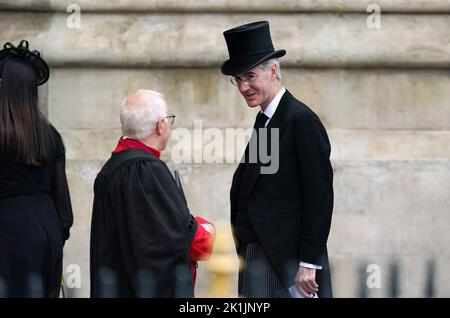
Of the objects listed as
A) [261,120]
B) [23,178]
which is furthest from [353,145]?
[23,178]

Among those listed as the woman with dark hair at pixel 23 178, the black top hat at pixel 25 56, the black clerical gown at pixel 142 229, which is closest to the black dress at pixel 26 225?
the woman with dark hair at pixel 23 178

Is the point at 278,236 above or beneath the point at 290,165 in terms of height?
beneath

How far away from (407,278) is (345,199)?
0.77 m

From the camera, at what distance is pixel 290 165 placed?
235 inches

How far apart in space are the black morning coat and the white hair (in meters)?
0.69

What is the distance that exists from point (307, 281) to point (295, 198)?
0.45 metres

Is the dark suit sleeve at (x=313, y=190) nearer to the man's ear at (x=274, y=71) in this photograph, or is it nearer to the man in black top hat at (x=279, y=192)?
the man in black top hat at (x=279, y=192)

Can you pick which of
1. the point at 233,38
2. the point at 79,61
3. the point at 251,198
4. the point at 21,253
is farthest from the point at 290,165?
the point at 79,61

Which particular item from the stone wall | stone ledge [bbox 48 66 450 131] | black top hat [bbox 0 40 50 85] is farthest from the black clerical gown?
stone ledge [bbox 48 66 450 131]

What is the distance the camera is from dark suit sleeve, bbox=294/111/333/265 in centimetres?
586

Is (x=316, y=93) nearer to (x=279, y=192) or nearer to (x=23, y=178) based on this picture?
(x=279, y=192)

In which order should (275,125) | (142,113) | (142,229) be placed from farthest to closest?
(275,125), (142,113), (142,229)

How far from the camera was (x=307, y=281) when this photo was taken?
5848 mm
